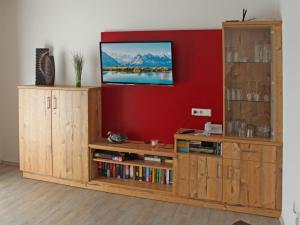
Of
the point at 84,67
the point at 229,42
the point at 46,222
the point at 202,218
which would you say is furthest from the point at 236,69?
the point at 46,222

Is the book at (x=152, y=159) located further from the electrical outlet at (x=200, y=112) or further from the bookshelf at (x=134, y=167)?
the electrical outlet at (x=200, y=112)

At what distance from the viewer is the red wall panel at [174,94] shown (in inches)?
163

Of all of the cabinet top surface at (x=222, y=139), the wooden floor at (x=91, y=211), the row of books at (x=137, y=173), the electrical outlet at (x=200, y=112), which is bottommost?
the wooden floor at (x=91, y=211)

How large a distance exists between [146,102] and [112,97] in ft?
1.56

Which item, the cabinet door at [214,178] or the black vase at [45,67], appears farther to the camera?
the black vase at [45,67]

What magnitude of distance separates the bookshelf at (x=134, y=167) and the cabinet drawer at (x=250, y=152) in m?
0.63

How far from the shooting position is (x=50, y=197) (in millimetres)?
4219

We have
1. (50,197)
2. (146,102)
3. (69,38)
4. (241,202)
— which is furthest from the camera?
(69,38)

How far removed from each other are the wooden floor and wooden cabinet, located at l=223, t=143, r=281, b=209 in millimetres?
175

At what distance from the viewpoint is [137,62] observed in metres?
4.35

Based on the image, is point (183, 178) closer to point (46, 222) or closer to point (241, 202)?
point (241, 202)

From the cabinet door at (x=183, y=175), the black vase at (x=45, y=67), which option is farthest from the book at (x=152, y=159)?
the black vase at (x=45, y=67)
